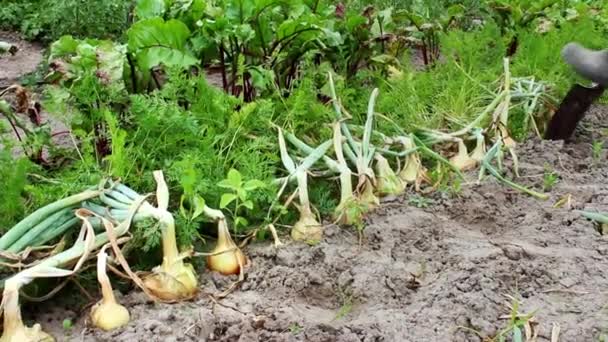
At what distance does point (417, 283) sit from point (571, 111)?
1380 millimetres

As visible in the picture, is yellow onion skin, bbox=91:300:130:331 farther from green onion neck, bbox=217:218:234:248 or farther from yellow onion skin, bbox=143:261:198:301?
green onion neck, bbox=217:218:234:248

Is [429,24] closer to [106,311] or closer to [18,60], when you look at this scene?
[106,311]

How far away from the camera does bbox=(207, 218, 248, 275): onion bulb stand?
7.16 feet

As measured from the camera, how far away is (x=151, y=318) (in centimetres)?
195

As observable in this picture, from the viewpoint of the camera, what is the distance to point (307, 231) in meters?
2.36

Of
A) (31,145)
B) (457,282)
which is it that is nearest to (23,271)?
(31,145)

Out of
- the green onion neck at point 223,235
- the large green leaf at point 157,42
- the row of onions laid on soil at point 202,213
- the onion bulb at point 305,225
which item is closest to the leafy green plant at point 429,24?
the row of onions laid on soil at point 202,213

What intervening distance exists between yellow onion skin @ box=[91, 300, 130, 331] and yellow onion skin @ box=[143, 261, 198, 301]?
0.36 feet

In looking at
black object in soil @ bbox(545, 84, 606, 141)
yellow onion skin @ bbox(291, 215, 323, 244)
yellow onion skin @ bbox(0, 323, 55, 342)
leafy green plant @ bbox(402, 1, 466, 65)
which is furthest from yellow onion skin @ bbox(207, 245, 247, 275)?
leafy green plant @ bbox(402, 1, 466, 65)

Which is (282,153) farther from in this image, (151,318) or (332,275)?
(151,318)

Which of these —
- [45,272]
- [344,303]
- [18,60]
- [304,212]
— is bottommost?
[18,60]

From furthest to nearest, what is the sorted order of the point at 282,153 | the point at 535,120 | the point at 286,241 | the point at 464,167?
the point at 535,120
the point at 464,167
the point at 282,153
the point at 286,241

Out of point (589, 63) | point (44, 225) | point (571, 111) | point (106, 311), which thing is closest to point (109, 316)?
point (106, 311)

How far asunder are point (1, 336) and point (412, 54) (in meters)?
3.21
